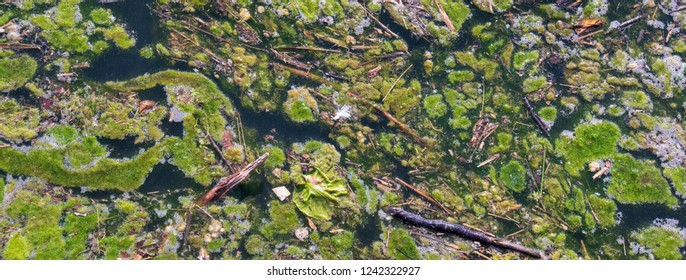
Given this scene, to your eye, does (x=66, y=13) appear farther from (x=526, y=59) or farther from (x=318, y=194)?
(x=526, y=59)

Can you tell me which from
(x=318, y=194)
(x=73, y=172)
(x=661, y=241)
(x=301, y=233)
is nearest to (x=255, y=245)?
(x=301, y=233)

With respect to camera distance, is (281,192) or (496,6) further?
(496,6)

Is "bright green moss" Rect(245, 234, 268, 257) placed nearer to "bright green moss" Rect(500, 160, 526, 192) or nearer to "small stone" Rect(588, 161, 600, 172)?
"bright green moss" Rect(500, 160, 526, 192)

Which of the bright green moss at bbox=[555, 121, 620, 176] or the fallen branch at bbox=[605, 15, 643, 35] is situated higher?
the fallen branch at bbox=[605, 15, 643, 35]

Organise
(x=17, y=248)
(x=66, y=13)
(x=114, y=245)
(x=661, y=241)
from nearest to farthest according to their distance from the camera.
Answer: (x=17, y=248) < (x=114, y=245) < (x=661, y=241) < (x=66, y=13)

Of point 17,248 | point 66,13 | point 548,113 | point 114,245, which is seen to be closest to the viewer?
point 17,248

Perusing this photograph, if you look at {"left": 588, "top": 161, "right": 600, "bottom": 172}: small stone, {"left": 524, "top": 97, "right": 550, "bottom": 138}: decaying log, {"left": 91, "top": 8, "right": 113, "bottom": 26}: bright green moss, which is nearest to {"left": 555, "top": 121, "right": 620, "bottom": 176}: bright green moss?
{"left": 588, "top": 161, "right": 600, "bottom": 172}: small stone

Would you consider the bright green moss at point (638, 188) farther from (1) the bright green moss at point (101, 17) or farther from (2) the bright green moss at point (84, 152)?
(1) the bright green moss at point (101, 17)
